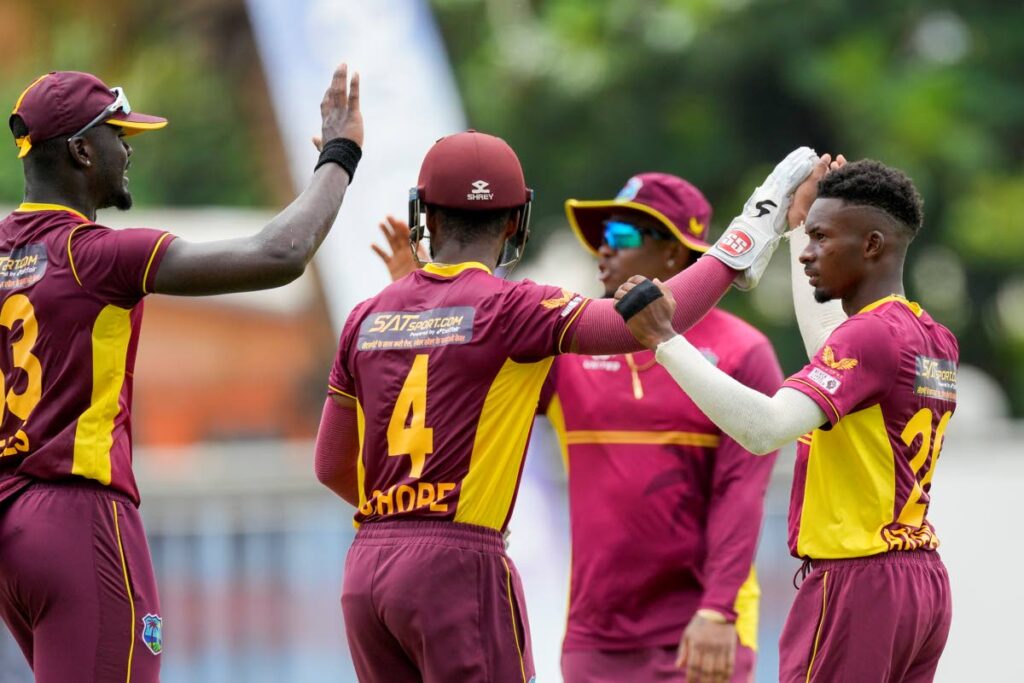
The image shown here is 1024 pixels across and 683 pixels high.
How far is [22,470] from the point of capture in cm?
468

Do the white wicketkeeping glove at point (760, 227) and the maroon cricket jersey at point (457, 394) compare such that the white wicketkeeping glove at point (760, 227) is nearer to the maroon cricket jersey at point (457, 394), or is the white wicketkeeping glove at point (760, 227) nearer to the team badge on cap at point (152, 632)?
the maroon cricket jersey at point (457, 394)

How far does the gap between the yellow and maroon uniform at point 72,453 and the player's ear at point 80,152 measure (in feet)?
0.77

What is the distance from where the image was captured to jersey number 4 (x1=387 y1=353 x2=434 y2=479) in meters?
4.63

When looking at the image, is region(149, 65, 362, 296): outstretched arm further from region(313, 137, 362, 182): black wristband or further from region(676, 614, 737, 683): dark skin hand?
region(676, 614, 737, 683): dark skin hand

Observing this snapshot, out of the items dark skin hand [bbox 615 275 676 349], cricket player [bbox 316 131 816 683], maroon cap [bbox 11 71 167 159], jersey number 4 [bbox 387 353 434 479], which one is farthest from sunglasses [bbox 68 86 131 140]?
dark skin hand [bbox 615 275 676 349]

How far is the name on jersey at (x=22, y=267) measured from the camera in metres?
4.72

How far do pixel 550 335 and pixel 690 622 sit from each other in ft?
5.84

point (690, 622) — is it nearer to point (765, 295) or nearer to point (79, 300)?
point (79, 300)

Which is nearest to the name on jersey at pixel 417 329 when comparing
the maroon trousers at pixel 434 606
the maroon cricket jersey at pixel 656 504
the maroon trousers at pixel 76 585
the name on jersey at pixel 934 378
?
the maroon trousers at pixel 434 606

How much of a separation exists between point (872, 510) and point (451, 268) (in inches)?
59.4

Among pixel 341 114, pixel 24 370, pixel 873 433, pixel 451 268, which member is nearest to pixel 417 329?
pixel 451 268

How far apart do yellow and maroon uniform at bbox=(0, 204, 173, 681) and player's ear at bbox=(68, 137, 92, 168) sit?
0.77 feet

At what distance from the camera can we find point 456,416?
15.2ft

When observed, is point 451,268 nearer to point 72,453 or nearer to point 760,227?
point 760,227
